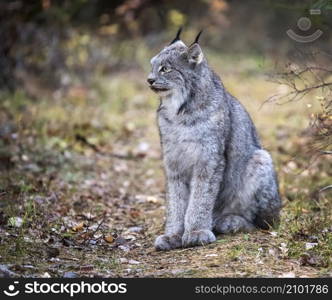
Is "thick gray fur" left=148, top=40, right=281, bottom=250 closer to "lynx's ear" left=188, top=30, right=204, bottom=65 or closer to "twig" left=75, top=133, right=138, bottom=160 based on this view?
"lynx's ear" left=188, top=30, right=204, bottom=65

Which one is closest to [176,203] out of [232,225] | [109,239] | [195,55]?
[232,225]

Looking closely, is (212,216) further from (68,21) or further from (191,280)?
(68,21)

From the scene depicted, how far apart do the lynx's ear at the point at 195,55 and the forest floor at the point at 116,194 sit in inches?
62.3

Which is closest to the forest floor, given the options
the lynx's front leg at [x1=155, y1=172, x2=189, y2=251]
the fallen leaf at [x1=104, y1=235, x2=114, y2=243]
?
the fallen leaf at [x1=104, y1=235, x2=114, y2=243]

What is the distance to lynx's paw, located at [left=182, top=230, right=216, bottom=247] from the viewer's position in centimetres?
547

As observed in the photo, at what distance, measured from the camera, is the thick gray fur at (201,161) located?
218 inches

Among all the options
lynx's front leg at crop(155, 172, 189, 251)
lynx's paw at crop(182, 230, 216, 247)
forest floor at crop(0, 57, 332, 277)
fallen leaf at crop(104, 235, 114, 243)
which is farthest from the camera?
fallen leaf at crop(104, 235, 114, 243)

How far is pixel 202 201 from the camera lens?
18.2 ft

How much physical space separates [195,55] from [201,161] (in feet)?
3.05

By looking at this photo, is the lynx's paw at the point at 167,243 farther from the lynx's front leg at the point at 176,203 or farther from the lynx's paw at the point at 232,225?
the lynx's paw at the point at 232,225

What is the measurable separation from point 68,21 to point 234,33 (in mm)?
5291

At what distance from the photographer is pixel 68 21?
11578 mm

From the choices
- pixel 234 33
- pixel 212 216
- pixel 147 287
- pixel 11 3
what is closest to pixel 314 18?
pixel 212 216

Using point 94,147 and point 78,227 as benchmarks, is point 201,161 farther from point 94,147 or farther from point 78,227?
point 94,147
